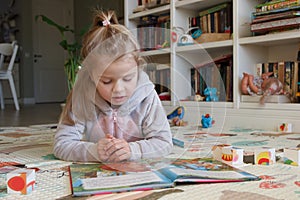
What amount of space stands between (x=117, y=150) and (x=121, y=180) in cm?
14

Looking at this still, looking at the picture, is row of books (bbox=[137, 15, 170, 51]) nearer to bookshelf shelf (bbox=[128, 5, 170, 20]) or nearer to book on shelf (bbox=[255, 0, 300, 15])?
book on shelf (bbox=[255, 0, 300, 15])

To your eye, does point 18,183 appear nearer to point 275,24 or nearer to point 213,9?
point 275,24

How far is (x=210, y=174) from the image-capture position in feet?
2.30

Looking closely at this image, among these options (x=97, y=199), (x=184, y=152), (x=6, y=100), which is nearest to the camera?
(x=97, y=199)

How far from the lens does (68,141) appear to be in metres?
0.90

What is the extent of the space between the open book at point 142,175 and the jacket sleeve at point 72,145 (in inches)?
1.6

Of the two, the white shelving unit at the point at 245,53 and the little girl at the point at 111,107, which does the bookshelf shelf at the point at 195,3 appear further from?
the little girl at the point at 111,107

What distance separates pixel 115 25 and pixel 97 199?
437 millimetres

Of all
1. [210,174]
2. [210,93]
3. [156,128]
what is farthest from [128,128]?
[210,93]

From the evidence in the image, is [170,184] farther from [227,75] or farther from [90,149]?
[227,75]

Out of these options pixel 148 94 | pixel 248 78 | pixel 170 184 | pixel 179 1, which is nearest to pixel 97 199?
pixel 170 184

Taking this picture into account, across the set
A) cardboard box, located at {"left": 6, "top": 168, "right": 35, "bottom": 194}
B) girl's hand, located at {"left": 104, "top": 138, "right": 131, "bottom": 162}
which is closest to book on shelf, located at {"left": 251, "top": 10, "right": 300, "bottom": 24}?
girl's hand, located at {"left": 104, "top": 138, "right": 131, "bottom": 162}

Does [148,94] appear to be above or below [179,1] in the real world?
below

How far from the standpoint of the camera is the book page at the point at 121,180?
62 centimetres
